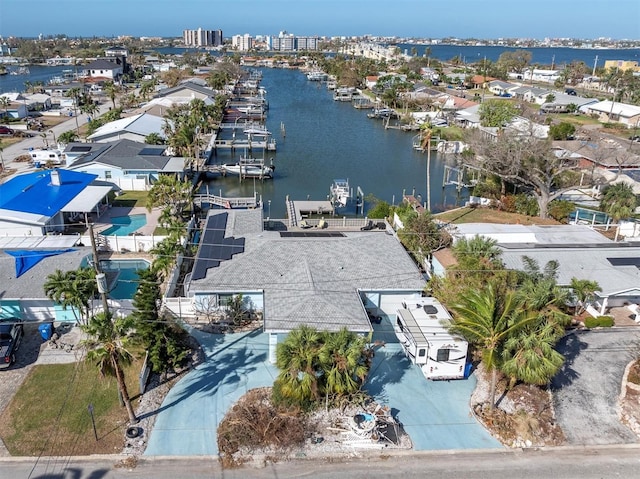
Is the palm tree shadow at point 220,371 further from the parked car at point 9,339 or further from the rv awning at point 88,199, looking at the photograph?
the rv awning at point 88,199

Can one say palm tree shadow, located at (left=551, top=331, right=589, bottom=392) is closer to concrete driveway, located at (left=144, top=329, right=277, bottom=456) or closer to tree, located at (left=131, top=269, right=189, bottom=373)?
concrete driveway, located at (left=144, top=329, right=277, bottom=456)

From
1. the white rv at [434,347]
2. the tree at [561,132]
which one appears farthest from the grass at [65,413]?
the tree at [561,132]

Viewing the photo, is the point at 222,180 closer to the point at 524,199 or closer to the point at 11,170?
the point at 11,170

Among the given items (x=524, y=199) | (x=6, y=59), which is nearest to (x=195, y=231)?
(x=524, y=199)

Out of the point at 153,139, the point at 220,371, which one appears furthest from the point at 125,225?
the point at 220,371

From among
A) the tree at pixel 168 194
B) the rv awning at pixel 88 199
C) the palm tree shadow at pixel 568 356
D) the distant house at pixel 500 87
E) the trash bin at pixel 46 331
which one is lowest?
the palm tree shadow at pixel 568 356

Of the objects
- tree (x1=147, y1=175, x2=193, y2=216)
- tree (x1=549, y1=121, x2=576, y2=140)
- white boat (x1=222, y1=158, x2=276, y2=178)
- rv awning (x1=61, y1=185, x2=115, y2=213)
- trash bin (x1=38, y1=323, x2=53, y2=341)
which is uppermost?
tree (x1=549, y1=121, x2=576, y2=140)

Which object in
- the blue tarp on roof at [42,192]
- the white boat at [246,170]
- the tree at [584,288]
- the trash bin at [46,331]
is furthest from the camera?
the white boat at [246,170]

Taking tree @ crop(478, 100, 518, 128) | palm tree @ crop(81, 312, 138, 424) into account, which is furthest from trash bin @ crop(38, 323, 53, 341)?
tree @ crop(478, 100, 518, 128)
